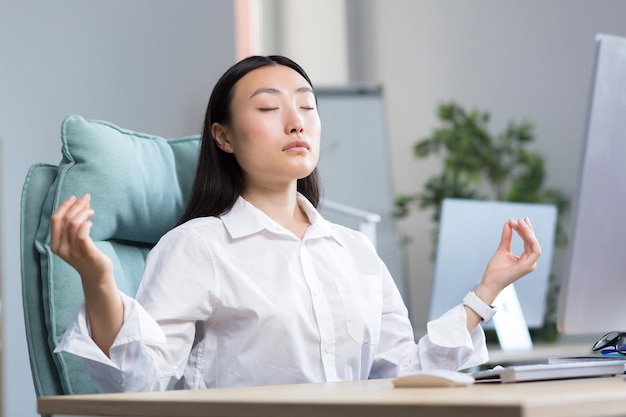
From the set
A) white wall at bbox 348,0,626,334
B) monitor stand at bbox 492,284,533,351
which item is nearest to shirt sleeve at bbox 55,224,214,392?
monitor stand at bbox 492,284,533,351

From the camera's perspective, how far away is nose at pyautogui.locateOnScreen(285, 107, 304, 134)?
56.0 inches

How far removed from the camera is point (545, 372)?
38.5 inches

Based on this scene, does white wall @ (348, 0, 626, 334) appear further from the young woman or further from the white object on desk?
the white object on desk

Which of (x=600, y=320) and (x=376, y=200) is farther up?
(x=600, y=320)

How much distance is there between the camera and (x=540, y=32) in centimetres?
473

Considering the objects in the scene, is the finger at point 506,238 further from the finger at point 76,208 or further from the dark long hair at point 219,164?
the finger at point 76,208

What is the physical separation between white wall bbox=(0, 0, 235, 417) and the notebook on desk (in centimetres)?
201

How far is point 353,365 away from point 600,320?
384mm

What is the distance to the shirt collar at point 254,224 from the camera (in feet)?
4.75

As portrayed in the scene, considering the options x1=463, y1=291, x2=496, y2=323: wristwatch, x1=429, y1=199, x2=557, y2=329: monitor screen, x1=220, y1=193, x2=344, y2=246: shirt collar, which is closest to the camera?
x1=463, y1=291, x2=496, y2=323: wristwatch

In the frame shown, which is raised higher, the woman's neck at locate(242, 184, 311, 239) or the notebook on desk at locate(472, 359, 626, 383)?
the woman's neck at locate(242, 184, 311, 239)

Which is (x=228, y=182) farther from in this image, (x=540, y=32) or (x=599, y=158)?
(x=540, y=32)

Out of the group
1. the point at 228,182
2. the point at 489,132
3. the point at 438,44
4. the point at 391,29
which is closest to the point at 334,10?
the point at 391,29

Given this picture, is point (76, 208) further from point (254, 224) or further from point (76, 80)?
point (76, 80)
